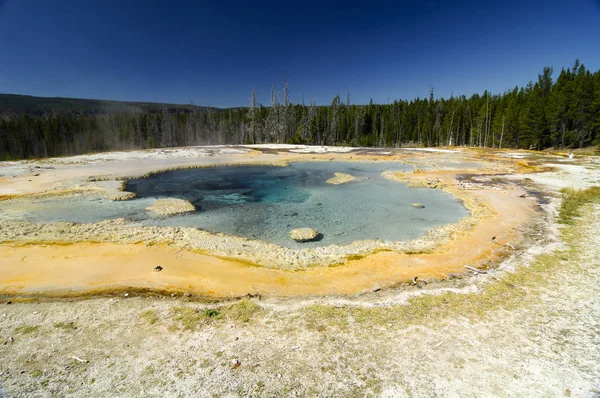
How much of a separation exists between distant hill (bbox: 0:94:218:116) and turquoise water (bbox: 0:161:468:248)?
3740 inches

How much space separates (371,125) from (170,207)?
66584 millimetres

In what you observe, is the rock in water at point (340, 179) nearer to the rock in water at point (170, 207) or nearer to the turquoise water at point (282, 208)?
the turquoise water at point (282, 208)

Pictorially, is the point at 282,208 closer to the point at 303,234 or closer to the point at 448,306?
the point at 303,234

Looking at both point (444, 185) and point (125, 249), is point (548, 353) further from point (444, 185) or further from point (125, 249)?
point (444, 185)

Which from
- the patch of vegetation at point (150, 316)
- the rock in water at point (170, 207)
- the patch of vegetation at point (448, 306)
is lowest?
the patch of vegetation at point (150, 316)

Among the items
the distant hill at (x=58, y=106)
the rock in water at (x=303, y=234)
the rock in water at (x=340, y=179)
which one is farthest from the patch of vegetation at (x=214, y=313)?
the distant hill at (x=58, y=106)

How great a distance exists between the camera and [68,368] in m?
4.06

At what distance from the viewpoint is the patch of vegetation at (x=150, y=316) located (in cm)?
519

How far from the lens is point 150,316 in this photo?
534cm

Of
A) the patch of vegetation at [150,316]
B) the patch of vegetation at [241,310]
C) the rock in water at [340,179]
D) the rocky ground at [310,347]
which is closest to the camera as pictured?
the rocky ground at [310,347]

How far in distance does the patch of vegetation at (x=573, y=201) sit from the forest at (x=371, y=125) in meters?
35.6

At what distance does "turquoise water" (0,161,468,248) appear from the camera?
1079 centimetres

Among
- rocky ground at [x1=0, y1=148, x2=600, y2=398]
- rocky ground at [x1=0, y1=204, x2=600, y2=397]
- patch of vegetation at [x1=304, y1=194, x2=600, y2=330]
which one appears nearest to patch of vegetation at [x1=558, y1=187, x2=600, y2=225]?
patch of vegetation at [x1=304, y1=194, x2=600, y2=330]

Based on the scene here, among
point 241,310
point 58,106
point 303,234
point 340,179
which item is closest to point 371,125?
point 340,179
